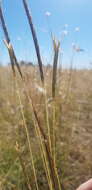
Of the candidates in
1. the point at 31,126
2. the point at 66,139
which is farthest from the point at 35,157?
the point at 31,126

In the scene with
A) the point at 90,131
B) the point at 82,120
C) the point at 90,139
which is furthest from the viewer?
the point at 82,120

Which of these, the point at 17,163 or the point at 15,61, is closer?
the point at 15,61

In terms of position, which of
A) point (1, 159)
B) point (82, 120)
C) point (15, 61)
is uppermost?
point (15, 61)

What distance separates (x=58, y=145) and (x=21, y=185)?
0.37 m

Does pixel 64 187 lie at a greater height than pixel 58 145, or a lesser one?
lesser

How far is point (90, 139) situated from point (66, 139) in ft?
1.08

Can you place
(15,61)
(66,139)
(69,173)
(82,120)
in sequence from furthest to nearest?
(82,120)
(66,139)
(69,173)
(15,61)

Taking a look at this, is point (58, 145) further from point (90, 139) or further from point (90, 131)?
point (90, 131)

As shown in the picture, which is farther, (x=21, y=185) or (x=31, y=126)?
(x=31, y=126)

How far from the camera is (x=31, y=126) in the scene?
203 cm

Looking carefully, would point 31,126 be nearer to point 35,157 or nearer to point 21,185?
point 35,157

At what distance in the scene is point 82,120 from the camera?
2.48 metres

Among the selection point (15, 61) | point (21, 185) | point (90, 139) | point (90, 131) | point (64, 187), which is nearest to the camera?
point (15, 61)

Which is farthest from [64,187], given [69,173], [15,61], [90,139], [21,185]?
[15,61]
